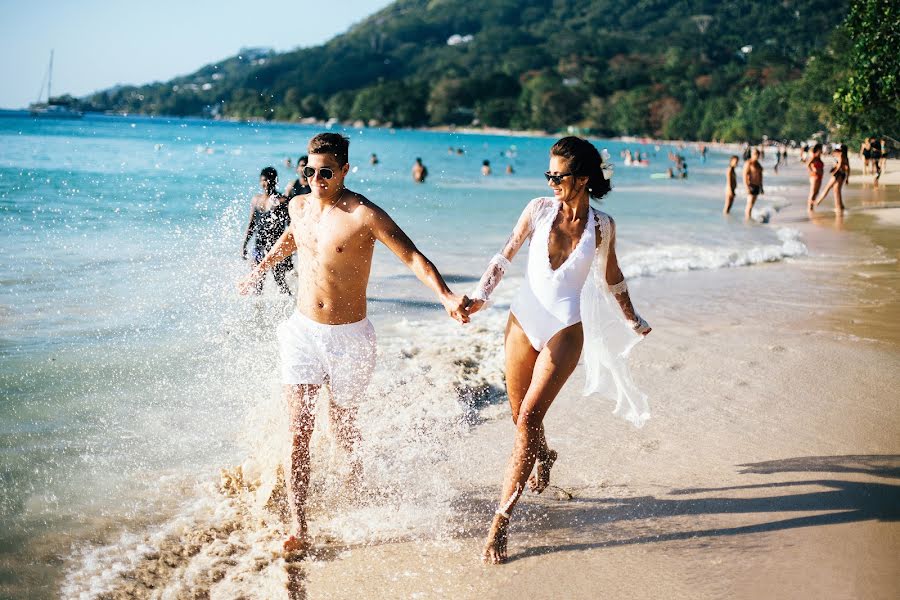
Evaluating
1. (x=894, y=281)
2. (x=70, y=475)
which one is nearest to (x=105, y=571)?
(x=70, y=475)

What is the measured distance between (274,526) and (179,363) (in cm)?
337

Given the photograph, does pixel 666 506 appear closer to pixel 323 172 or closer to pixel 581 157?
pixel 581 157

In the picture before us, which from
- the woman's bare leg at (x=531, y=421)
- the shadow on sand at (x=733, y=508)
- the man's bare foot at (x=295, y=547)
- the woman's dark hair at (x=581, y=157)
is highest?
the woman's dark hair at (x=581, y=157)

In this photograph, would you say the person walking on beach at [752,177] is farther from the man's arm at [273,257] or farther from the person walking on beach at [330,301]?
the person walking on beach at [330,301]

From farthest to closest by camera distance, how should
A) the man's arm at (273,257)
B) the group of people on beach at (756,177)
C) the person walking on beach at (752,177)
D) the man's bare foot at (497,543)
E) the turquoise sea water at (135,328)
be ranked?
the group of people on beach at (756,177)
the person walking on beach at (752,177)
the turquoise sea water at (135,328)
the man's arm at (273,257)
the man's bare foot at (497,543)

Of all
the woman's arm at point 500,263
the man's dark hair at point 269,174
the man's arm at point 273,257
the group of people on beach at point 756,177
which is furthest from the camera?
the group of people on beach at point 756,177

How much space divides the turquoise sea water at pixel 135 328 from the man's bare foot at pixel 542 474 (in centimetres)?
209

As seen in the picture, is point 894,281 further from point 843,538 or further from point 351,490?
point 351,490

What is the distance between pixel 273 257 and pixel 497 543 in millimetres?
2059

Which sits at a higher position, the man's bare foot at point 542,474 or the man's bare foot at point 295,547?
the man's bare foot at point 542,474

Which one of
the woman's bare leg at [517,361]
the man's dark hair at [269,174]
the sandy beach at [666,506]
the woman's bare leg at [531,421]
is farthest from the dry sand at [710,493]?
the man's dark hair at [269,174]

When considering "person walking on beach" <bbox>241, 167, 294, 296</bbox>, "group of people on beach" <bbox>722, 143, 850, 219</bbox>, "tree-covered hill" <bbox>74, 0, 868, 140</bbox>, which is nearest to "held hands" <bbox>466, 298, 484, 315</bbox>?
"person walking on beach" <bbox>241, 167, 294, 296</bbox>

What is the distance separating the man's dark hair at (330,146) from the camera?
149 inches

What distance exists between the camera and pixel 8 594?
140 inches
